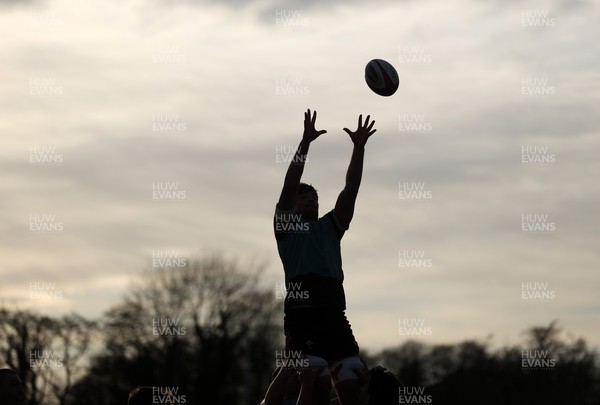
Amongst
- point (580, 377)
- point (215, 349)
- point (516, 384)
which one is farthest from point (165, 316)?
point (580, 377)

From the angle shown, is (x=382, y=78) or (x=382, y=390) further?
(x=382, y=78)

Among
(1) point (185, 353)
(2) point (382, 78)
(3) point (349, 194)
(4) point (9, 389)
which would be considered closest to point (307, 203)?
(3) point (349, 194)

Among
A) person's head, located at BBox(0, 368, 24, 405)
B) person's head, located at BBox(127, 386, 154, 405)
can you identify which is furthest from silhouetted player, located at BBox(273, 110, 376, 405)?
person's head, located at BBox(0, 368, 24, 405)

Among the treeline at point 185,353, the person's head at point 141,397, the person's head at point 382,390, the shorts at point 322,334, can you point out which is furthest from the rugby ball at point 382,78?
the treeline at point 185,353

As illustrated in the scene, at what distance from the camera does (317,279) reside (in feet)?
37.6

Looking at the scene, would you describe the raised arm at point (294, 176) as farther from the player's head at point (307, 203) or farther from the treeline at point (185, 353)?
the treeline at point (185, 353)

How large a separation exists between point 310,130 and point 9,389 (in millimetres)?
4075

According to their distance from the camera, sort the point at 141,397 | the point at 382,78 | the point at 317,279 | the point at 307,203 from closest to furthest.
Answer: the point at 141,397
the point at 317,279
the point at 307,203
the point at 382,78

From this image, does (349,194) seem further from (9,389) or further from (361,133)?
(9,389)

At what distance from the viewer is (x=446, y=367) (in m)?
101

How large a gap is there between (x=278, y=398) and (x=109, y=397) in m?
57.6

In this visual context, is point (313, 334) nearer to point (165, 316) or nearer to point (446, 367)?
point (165, 316)

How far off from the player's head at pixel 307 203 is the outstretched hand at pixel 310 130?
51cm

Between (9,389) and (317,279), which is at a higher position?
(317,279)
